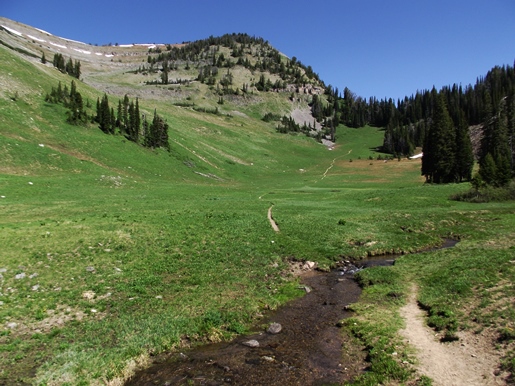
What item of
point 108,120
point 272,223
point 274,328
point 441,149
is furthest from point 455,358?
point 108,120

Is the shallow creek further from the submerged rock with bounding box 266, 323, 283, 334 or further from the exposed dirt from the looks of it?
the submerged rock with bounding box 266, 323, 283, 334

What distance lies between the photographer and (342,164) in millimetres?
136875

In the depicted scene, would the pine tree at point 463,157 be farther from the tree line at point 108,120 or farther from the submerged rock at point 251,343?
the submerged rock at point 251,343

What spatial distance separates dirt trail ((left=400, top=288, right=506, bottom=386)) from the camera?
11.0 metres

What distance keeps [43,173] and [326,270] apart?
46.5 m

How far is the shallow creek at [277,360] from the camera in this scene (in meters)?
12.0

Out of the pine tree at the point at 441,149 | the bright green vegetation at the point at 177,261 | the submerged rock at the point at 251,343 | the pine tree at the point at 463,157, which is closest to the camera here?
the bright green vegetation at the point at 177,261

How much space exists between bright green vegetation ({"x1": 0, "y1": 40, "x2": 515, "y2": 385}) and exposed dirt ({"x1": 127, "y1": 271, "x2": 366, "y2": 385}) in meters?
0.87

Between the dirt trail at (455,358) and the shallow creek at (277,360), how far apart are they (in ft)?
7.67

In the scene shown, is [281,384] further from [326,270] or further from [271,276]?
[326,270]

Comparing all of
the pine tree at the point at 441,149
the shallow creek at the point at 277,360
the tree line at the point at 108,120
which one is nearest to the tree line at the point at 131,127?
the tree line at the point at 108,120

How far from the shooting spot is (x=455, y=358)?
12.3 metres

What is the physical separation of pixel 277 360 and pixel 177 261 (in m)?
11.3

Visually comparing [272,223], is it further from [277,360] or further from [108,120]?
[108,120]
